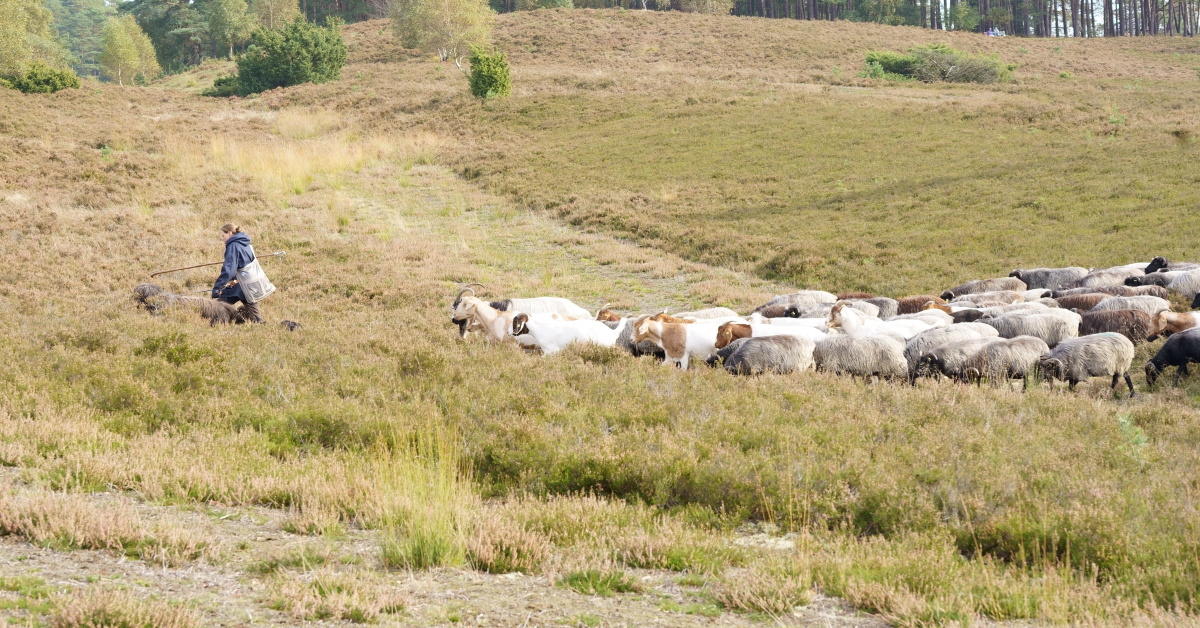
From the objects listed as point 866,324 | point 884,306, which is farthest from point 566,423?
point 884,306

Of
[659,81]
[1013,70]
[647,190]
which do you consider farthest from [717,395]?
[1013,70]

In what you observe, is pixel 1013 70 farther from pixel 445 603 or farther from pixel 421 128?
pixel 445 603

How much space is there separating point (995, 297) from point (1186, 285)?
3492 millimetres

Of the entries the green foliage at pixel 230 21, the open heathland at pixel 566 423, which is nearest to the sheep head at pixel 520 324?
the open heathland at pixel 566 423

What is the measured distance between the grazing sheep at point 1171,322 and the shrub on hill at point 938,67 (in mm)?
46709

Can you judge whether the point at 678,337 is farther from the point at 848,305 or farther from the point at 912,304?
the point at 912,304

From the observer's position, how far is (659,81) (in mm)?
56500

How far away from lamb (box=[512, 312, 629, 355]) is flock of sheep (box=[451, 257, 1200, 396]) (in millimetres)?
18

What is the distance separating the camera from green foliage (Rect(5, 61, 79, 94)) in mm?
48000

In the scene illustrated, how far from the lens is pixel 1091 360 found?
12.0 meters

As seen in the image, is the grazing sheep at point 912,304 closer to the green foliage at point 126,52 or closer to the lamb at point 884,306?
the lamb at point 884,306

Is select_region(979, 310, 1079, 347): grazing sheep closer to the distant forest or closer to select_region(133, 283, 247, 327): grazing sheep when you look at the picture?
select_region(133, 283, 247, 327): grazing sheep

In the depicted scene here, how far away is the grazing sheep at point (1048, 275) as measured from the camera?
742 inches

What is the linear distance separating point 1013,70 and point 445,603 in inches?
2644
